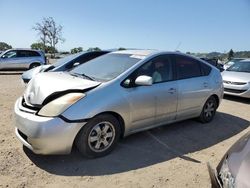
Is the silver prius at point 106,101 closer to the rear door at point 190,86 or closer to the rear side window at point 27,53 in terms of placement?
the rear door at point 190,86

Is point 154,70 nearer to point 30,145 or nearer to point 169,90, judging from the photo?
point 169,90

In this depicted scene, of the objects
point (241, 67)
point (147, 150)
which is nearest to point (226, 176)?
point (147, 150)

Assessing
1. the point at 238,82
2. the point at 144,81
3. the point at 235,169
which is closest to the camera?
the point at 235,169

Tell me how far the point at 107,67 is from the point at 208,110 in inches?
103

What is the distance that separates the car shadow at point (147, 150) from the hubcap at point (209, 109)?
208 millimetres

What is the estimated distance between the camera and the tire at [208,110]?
20.0 ft

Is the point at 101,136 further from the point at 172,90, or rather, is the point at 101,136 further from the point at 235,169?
the point at 235,169

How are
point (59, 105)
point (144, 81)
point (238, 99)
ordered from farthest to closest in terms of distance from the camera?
point (238, 99) < point (144, 81) < point (59, 105)

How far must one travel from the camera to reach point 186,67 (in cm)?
558

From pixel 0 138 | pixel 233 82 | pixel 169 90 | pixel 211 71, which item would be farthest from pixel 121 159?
pixel 233 82

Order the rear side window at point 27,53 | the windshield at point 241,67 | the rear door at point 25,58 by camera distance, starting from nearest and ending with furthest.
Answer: the windshield at point 241,67 → the rear door at point 25,58 → the rear side window at point 27,53

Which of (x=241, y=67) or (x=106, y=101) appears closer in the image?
(x=106, y=101)

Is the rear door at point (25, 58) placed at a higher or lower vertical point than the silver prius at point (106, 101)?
lower

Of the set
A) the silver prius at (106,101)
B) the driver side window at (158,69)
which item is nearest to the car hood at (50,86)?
the silver prius at (106,101)
